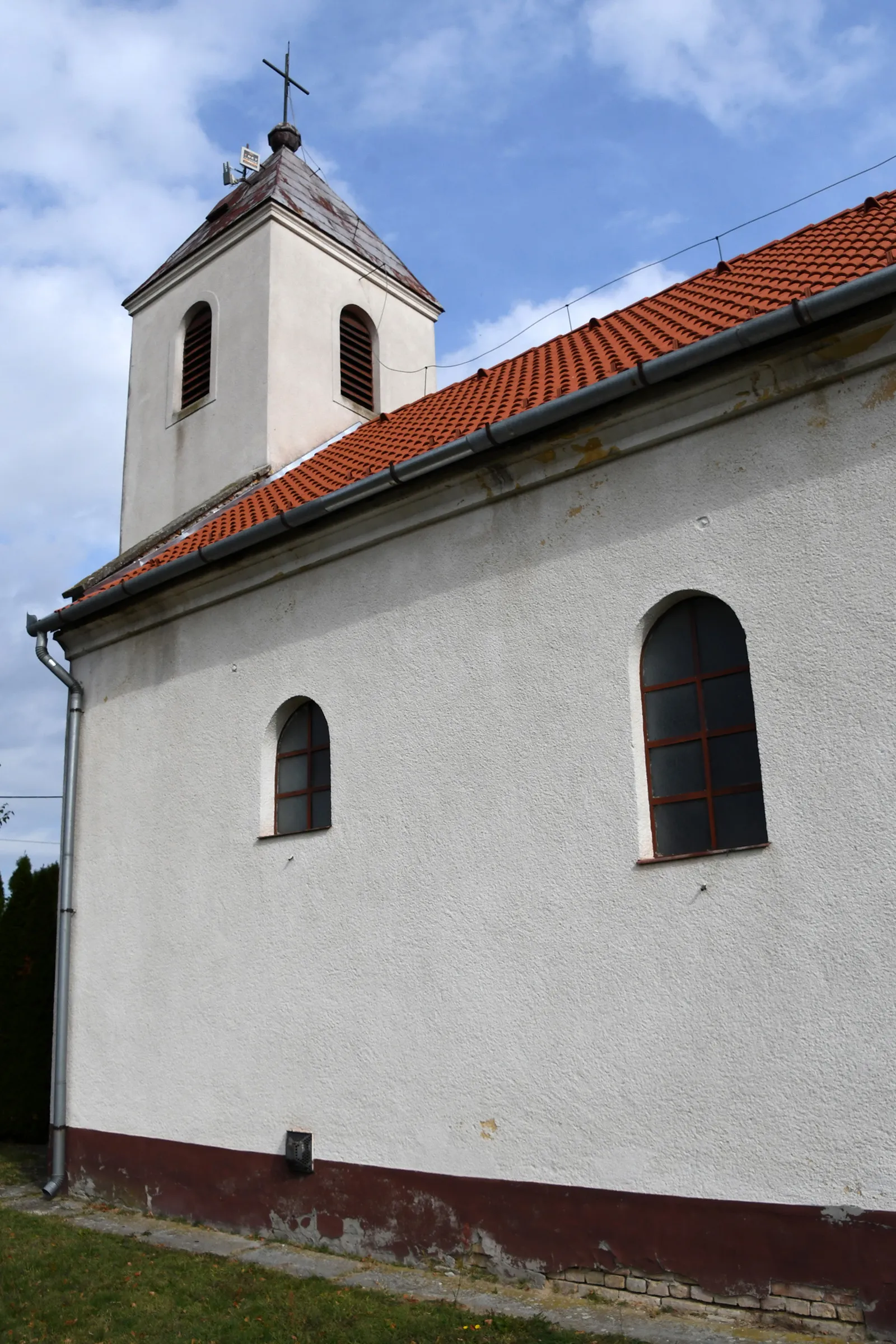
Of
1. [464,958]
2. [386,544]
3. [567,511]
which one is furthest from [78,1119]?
[567,511]

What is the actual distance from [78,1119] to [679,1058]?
5.86 meters

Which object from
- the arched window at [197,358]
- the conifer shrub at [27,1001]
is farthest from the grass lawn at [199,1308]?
the arched window at [197,358]

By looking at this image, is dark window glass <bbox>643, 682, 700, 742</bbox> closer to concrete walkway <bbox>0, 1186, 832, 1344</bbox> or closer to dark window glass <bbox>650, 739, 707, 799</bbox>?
dark window glass <bbox>650, 739, 707, 799</bbox>

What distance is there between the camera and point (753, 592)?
19.4ft

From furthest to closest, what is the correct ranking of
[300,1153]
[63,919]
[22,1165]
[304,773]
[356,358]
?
[356,358]
[22,1165]
[63,919]
[304,773]
[300,1153]

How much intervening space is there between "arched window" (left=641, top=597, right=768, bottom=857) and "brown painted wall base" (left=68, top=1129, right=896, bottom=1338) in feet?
5.93

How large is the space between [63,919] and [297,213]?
28.6 feet

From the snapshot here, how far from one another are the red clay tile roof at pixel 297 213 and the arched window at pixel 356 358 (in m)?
0.90

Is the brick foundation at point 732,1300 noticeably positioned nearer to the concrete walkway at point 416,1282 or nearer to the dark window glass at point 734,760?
the concrete walkway at point 416,1282

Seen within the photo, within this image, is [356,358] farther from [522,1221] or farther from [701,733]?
[522,1221]

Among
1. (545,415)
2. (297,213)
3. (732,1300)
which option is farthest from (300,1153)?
(297,213)

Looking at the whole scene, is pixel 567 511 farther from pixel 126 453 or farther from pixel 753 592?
pixel 126 453

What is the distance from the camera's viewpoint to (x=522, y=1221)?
20.1 ft

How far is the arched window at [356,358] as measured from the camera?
45.0 ft
